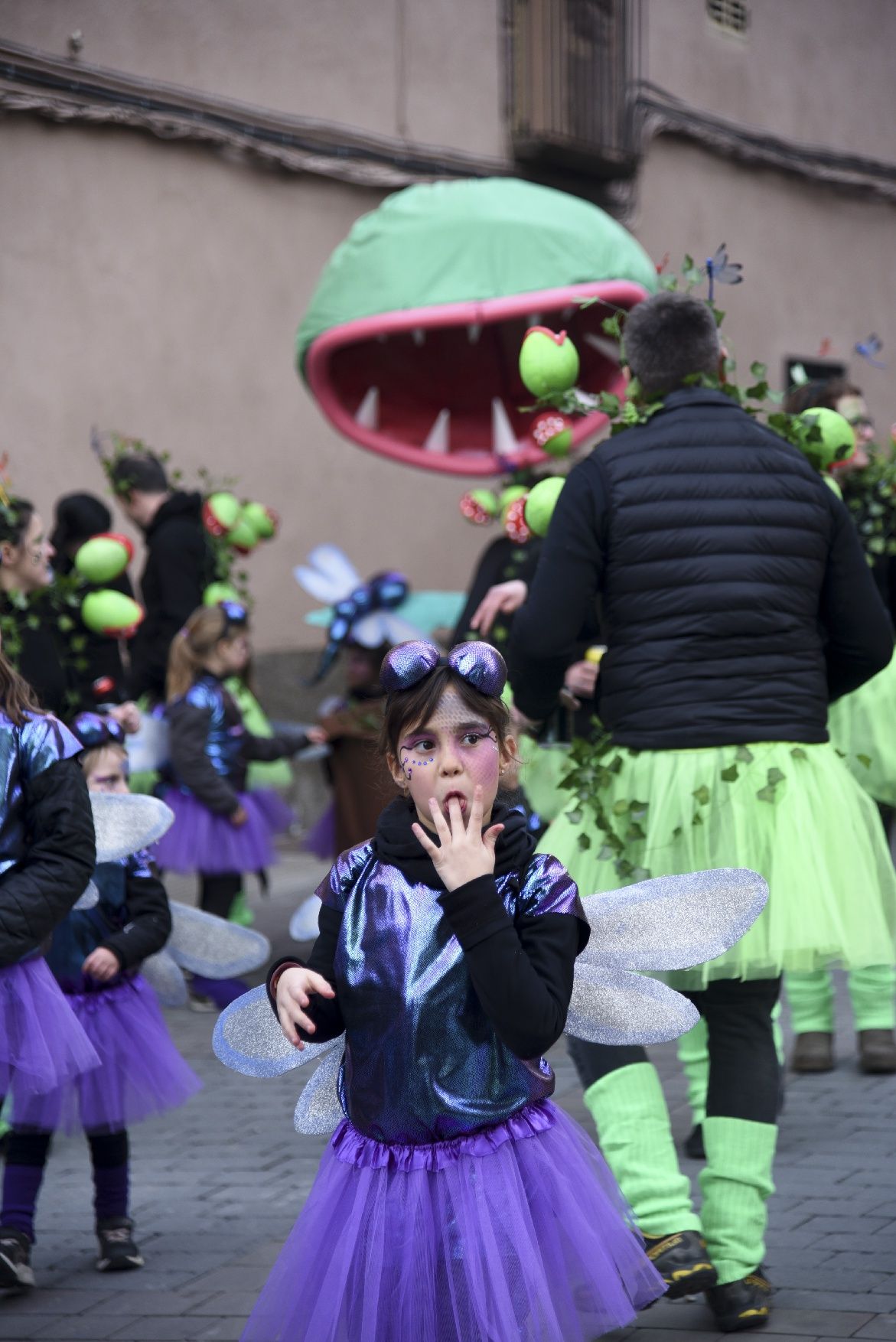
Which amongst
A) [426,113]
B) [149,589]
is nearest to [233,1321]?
[149,589]

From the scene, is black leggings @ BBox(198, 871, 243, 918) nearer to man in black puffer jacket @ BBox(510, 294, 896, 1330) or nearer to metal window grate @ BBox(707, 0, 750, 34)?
man in black puffer jacket @ BBox(510, 294, 896, 1330)

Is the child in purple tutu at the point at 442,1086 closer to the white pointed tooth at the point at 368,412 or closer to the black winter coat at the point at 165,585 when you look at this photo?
the black winter coat at the point at 165,585

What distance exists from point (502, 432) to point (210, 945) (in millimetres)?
4293

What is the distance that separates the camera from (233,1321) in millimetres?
3826

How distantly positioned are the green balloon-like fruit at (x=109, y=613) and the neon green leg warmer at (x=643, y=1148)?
292 centimetres

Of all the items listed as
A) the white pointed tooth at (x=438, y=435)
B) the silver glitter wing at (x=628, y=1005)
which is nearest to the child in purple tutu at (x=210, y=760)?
the white pointed tooth at (x=438, y=435)

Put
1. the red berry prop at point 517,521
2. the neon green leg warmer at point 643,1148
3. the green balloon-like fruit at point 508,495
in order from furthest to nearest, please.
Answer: the green balloon-like fruit at point 508,495 < the red berry prop at point 517,521 < the neon green leg warmer at point 643,1148

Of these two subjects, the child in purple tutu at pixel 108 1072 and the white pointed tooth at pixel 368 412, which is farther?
the white pointed tooth at pixel 368 412

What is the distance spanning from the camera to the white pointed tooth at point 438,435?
841 cm

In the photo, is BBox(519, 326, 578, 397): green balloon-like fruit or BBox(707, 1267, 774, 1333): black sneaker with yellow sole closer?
BBox(707, 1267, 774, 1333): black sneaker with yellow sole

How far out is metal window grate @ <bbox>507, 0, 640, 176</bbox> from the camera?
43.3 ft

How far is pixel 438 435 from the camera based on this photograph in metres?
8.44

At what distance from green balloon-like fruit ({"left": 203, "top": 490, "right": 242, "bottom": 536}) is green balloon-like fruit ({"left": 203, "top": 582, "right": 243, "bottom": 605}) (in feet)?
0.81

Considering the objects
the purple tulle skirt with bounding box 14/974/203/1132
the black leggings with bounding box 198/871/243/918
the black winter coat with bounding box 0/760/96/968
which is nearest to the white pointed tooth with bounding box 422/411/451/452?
the black leggings with bounding box 198/871/243/918
